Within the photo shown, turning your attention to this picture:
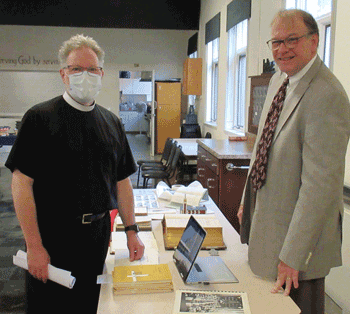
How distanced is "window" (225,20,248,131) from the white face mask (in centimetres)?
527

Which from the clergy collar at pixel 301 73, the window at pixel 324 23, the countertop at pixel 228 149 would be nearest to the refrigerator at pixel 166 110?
the countertop at pixel 228 149

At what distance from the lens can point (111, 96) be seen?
11609mm

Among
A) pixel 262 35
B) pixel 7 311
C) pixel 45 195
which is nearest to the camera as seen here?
pixel 45 195

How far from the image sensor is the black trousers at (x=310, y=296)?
1.67 m

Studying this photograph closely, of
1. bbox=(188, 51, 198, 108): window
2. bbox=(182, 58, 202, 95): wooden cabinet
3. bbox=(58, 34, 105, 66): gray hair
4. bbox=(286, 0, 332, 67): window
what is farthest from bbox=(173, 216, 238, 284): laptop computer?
bbox=(188, 51, 198, 108): window

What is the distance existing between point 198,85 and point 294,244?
8.62 m

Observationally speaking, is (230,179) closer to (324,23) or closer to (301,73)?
(324,23)

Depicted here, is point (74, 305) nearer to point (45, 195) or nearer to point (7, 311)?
point (45, 195)

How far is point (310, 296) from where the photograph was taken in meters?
1.69

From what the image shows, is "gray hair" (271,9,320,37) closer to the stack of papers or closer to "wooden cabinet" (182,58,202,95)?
the stack of papers

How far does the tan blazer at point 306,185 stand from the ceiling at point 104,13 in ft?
30.6

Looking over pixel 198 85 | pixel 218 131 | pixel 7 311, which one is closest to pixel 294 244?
pixel 7 311

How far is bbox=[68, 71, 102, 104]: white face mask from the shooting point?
70.1 inches

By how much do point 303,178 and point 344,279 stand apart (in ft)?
6.36
